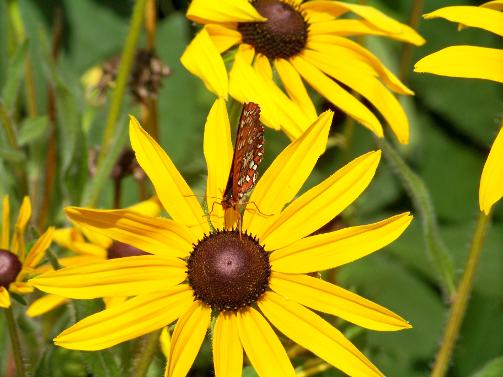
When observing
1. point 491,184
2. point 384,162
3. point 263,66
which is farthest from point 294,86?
point 384,162

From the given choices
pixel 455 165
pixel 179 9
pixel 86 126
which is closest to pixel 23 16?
pixel 179 9

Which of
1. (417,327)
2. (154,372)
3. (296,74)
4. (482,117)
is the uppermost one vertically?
(296,74)

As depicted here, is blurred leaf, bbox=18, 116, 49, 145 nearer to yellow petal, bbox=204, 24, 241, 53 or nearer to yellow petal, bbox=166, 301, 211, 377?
yellow petal, bbox=204, 24, 241, 53

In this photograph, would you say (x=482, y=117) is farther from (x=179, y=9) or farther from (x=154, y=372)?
(x=154, y=372)

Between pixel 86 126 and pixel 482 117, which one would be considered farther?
pixel 482 117

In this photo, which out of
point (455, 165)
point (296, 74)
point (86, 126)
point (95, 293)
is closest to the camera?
point (95, 293)

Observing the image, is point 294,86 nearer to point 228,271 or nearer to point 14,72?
point 228,271

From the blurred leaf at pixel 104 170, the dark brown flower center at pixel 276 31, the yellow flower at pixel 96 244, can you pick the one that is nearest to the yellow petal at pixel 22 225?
the yellow flower at pixel 96 244
